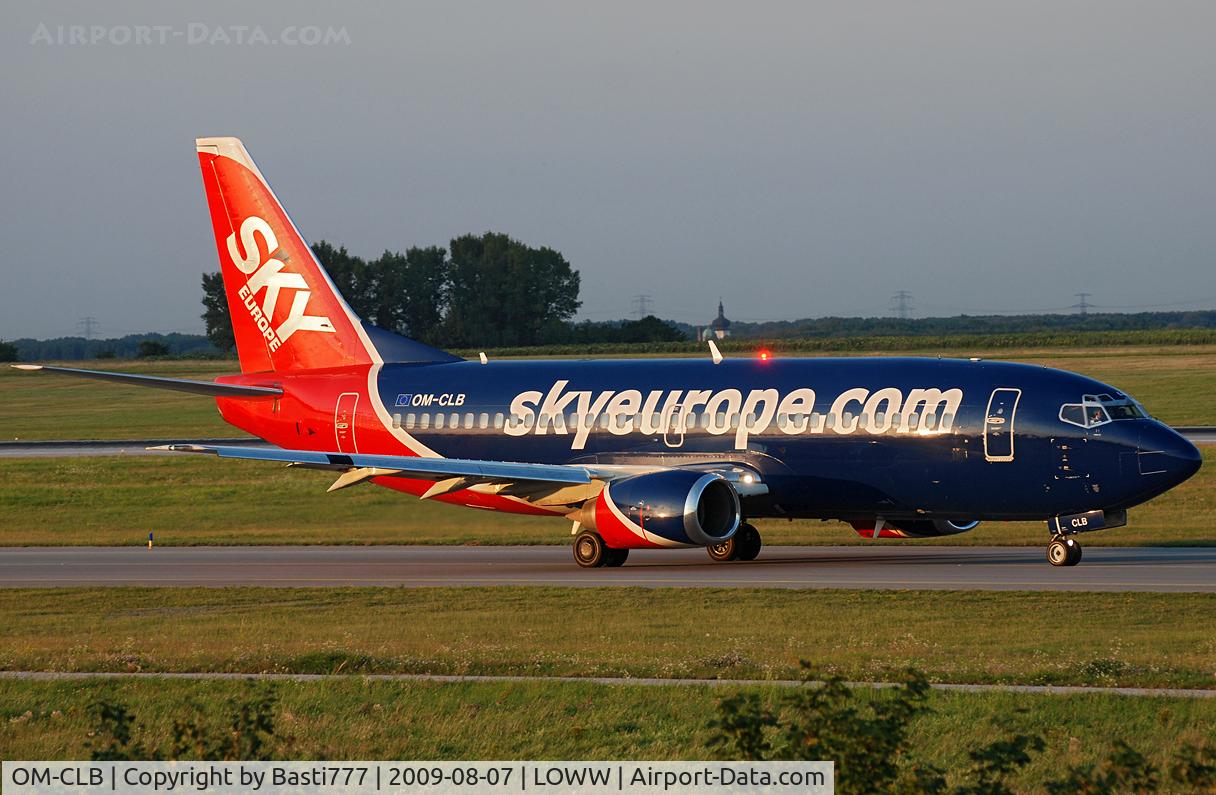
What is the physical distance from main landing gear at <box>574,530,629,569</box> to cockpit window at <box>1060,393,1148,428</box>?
10.2m

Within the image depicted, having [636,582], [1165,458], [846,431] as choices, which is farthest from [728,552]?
[1165,458]

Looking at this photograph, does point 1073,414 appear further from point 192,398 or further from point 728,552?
point 192,398

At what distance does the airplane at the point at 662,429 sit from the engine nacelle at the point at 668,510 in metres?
0.05

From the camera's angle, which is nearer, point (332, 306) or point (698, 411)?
point (698, 411)

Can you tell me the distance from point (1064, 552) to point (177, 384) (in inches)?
838

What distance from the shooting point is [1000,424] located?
33.8m

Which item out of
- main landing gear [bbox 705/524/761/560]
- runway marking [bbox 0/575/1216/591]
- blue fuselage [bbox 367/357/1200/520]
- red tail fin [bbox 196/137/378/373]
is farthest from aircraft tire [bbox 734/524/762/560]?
red tail fin [bbox 196/137/378/373]

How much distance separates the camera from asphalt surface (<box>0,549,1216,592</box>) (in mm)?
31578

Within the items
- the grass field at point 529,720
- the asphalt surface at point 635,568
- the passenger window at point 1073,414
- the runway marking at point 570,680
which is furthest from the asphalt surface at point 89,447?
the grass field at point 529,720

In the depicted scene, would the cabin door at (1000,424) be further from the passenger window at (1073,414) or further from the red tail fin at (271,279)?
the red tail fin at (271,279)

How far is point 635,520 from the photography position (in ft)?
113

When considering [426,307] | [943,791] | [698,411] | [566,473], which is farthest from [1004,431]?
[426,307]

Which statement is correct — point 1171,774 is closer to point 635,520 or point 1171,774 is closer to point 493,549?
point 635,520

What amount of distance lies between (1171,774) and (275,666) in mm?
12380
